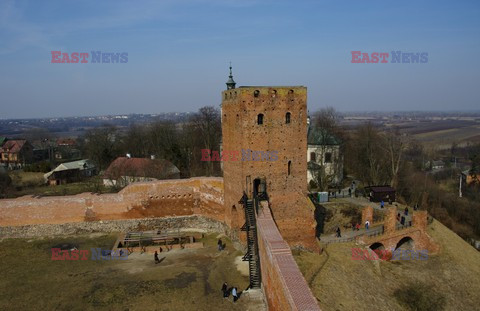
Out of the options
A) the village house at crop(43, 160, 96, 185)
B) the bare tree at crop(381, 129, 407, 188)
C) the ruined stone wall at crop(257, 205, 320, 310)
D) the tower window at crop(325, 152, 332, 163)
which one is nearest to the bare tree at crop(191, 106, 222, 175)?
the tower window at crop(325, 152, 332, 163)

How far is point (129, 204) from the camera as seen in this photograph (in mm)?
20906

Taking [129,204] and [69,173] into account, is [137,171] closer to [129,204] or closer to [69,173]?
[129,204]

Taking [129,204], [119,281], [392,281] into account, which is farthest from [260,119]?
[392,281]

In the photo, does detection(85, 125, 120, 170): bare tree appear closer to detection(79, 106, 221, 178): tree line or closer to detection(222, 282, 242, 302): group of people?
detection(79, 106, 221, 178): tree line

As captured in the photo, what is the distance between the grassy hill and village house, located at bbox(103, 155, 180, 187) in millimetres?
17746

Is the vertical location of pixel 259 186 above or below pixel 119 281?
above

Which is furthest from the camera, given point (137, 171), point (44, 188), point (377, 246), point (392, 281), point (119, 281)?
point (44, 188)

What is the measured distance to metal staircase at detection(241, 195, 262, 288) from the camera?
14094 mm

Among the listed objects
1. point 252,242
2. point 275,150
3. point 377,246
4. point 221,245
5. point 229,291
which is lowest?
point 377,246

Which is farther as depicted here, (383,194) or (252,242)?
(383,194)

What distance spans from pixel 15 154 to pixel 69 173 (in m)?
23.2

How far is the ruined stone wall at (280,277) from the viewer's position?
8.95m

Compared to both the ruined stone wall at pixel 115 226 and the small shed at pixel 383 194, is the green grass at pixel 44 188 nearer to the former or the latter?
the ruined stone wall at pixel 115 226

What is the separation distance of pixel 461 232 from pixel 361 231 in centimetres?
1237
